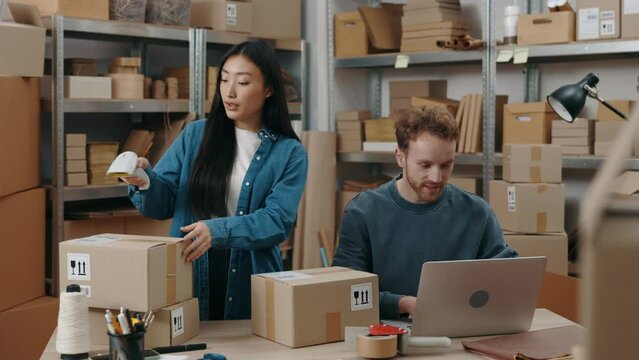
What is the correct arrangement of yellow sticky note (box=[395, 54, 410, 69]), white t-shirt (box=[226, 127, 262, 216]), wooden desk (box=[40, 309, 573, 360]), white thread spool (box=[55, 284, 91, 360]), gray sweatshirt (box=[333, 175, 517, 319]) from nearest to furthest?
white thread spool (box=[55, 284, 91, 360]) < wooden desk (box=[40, 309, 573, 360]) < gray sweatshirt (box=[333, 175, 517, 319]) < white t-shirt (box=[226, 127, 262, 216]) < yellow sticky note (box=[395, 54, 410, 69])

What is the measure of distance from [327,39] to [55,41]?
1.79 metres

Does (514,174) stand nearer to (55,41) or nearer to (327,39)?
(327,39)

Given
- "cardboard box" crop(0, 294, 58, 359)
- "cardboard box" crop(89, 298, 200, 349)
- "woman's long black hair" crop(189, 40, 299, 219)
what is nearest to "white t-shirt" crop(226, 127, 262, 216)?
"woman's long black hair" crop(189, 40, 299, 219)

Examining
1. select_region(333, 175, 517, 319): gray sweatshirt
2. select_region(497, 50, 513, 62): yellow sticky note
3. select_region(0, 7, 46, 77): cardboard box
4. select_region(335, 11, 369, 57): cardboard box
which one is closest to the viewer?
select_region(333, 175, 517, 319): gray sweatshirt

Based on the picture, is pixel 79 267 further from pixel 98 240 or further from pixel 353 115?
pixel 353 115

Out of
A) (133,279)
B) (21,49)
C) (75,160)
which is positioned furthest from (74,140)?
(133,279)

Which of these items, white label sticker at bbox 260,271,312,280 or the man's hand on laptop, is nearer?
white label sticker at bbox 260,271,312,280

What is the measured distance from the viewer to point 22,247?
12.5 ft

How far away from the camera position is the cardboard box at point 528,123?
4.20m

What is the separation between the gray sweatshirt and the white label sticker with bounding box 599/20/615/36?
6.28 ft

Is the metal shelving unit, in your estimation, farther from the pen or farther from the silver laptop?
the silver laptop

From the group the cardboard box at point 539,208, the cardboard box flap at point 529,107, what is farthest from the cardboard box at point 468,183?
the cardboard box at point 539,208

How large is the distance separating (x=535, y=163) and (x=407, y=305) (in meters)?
1.89

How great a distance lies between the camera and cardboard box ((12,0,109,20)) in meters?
3.97
